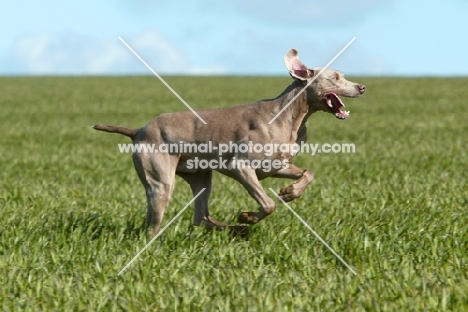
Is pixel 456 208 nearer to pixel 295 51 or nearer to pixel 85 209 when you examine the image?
pixel 295 51

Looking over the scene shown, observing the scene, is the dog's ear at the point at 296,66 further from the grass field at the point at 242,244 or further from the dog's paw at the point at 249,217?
the grass field at the point at 242,244

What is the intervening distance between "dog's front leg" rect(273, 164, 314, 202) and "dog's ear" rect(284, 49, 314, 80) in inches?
30.9

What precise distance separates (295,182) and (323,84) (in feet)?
2.82

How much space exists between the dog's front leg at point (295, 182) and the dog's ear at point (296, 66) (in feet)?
2.57

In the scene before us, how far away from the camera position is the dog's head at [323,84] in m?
6.99

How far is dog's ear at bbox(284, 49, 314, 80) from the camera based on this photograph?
6.98 metres

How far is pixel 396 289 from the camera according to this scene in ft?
18.4

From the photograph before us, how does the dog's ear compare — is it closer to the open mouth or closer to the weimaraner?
the weimaraner

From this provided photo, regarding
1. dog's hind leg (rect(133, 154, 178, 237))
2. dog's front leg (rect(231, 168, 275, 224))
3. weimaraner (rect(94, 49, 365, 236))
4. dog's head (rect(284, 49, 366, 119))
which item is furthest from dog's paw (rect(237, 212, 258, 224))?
dog's head (rect(284, 49, 366, 119))

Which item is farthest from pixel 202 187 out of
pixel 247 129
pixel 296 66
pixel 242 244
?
pixel 296 66

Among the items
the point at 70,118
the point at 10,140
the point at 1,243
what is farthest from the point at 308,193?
the point at 70,118

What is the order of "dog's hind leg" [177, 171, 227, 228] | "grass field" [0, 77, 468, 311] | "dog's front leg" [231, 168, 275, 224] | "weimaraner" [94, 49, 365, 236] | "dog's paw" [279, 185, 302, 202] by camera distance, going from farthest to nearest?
"dog's hind leg" [177, 171, 227, 228] → "dog's paw" [279, 185, 302, 202] → "weimaraner" [94, 49, 365, 236] → "dog's front leg" [231, 168, 275, 224] → "grass field" [0, 77, 468, 311]

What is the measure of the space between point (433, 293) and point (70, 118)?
76.9 ft

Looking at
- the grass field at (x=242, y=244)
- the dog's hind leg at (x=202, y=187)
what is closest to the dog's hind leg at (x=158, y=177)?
the grass field at (x=242, y=244)
